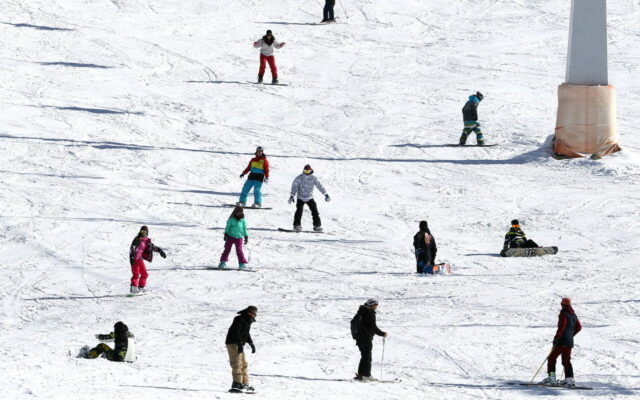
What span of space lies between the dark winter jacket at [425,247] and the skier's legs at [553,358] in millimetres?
4962

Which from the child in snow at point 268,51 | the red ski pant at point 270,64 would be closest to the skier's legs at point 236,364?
the child in snow at point 268,51

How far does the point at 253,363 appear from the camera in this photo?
50.1ft

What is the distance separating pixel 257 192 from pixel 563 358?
9709 millimetres

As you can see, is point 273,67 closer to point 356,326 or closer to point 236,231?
point 236,231

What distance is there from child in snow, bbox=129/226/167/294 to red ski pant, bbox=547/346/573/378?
614 cm

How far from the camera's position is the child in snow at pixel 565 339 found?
14.5 metres

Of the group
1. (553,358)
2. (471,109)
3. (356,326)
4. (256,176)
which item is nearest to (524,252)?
(256,176)

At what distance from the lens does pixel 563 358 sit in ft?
48.0

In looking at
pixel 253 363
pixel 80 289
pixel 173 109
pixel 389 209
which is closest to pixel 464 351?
pixel 253 363

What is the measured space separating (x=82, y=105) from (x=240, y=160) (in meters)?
5.02

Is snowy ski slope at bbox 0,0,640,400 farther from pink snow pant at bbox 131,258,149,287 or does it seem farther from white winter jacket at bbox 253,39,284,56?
white winter jacket at bbox 253,39,284,56

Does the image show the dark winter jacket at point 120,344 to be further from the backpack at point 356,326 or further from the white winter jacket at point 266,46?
the white winter jacket at point 266,46

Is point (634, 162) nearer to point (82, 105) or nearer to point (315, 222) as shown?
point (315, 222)

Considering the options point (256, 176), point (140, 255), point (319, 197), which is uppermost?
point (256, 176)
